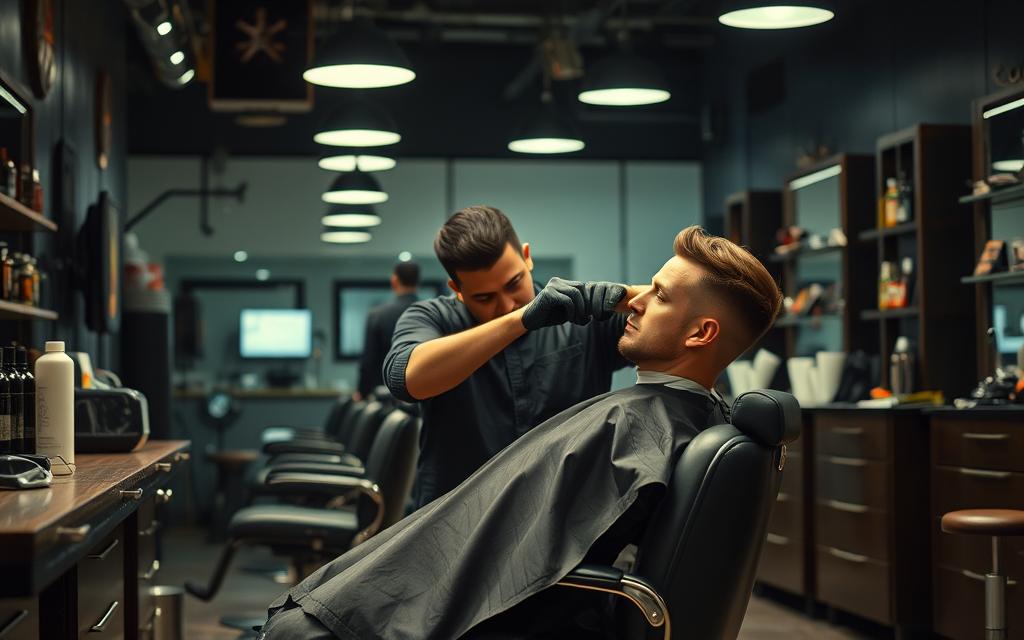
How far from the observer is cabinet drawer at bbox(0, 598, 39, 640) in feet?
5.40

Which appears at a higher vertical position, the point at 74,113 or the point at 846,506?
the point at 74,113

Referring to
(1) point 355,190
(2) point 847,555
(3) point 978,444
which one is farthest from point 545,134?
(3) point 978,444

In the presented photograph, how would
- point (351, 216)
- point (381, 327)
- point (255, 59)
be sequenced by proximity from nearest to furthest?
point (255, 59)
point (381, 327)
point (351, 216)

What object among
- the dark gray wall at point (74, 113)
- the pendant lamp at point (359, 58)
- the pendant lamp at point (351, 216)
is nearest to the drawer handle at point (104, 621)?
the dark gray wall at point (74, 113)

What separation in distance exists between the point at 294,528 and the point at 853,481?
→ 216 cm

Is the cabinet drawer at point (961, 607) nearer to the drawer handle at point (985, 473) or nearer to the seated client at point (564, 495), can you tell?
the drawer handle at point (985, 473)

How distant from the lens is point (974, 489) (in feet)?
13.7

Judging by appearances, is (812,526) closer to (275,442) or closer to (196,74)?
(275,442)

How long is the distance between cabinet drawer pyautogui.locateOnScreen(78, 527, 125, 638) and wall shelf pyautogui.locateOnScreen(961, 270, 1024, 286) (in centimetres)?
317

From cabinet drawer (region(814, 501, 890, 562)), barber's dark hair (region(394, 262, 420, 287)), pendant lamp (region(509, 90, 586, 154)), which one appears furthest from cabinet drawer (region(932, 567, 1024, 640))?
barber's dark hair (region(394, 262, 420, 287))

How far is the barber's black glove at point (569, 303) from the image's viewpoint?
2119 millimetres

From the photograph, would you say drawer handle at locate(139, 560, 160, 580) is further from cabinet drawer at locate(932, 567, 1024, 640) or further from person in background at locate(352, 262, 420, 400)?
person in background at locate(352, 262, 420, 400)

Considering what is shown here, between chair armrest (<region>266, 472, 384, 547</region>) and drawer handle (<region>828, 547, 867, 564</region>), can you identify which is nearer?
chair armrest (<region>266, 472, 384, 547</region>)

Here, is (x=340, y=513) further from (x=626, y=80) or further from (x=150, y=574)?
(x=626, y=80)
